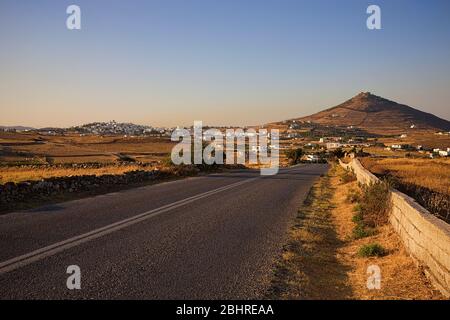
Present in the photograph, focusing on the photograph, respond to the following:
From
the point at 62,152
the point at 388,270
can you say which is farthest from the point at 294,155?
the point at 388,270

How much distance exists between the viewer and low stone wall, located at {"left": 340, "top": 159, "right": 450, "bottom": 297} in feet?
18.0

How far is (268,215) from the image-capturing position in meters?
11.9

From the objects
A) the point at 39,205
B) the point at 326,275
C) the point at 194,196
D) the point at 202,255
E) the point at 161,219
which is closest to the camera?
the point at 326,275

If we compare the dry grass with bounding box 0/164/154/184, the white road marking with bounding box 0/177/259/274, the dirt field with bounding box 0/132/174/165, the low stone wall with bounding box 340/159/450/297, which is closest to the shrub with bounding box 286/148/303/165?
the dirt field with bounding box 0/132/174/165

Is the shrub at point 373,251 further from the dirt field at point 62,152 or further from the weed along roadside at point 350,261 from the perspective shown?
the dirt field at point 62,152

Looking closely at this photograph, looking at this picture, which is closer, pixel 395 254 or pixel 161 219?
pixel 395 254

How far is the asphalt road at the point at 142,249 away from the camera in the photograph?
5531 mm

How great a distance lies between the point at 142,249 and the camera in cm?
750

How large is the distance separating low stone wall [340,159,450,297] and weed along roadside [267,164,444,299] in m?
0.14

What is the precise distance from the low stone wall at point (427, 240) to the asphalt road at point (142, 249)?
2.27m

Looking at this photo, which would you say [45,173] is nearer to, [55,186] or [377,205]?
[55,186]

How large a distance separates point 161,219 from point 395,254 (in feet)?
17.9
